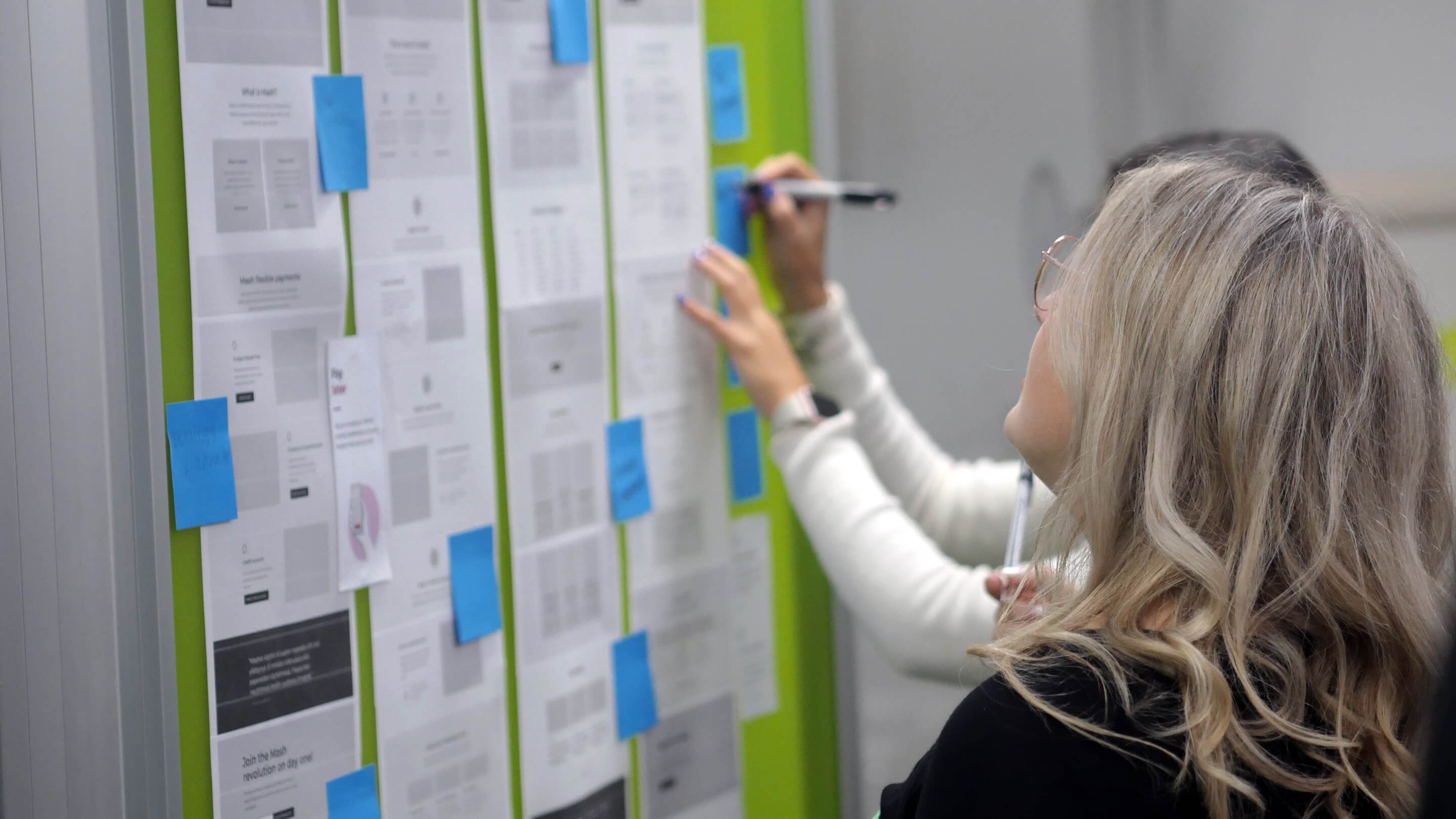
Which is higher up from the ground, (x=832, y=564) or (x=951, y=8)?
(x=951, y=8)

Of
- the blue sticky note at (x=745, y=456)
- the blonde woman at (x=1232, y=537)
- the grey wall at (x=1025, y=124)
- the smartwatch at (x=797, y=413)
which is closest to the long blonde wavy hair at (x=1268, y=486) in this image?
the blonde woman at (x=1232, y=537)

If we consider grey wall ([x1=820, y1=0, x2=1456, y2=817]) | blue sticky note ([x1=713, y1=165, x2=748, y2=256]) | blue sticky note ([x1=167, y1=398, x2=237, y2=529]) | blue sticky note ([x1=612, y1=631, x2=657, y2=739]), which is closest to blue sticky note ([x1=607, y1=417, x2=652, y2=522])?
blue sticky note ([x1=612, y1=631, x2=657, y2=739])

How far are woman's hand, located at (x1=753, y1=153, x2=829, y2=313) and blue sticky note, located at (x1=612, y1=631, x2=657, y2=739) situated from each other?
0.38m

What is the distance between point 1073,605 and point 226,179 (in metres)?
0.57

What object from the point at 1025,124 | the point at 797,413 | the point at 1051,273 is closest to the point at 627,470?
the point at 797,413

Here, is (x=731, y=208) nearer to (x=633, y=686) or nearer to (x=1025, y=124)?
(x=633, y=686)

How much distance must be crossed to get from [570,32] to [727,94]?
22 centimetres

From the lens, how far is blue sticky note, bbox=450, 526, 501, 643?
84cm

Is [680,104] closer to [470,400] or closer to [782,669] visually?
[470,400]

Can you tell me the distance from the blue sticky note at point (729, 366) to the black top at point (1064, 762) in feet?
1.76

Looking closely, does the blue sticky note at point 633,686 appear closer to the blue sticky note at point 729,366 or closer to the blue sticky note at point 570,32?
the blue sticky note at point 729,366

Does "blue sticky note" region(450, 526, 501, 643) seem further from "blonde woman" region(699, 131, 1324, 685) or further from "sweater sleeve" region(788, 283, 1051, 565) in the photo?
"sweater sleeve" region(788, 283, 1051, 565)

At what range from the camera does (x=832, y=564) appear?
1.02 m

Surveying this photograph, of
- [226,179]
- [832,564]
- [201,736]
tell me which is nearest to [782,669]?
[832,564]
